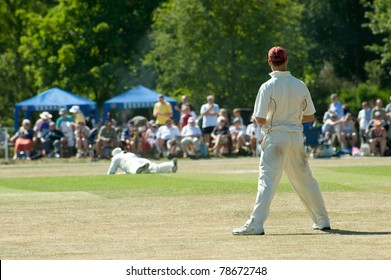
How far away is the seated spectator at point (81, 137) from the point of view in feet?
127

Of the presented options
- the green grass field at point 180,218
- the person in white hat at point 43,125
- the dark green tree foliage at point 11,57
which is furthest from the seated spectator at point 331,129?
the dark green tree foliage at point 11,57

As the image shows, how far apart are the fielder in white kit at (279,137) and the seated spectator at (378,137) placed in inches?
886

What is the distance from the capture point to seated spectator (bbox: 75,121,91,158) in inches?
1518

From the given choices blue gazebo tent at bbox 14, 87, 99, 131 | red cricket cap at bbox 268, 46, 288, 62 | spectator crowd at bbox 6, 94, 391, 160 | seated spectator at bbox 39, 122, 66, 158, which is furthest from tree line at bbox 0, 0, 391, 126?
red cricket cap at bbox 268, 46, 288, 62

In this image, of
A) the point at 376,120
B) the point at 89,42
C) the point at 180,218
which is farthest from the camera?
the point at 89,42

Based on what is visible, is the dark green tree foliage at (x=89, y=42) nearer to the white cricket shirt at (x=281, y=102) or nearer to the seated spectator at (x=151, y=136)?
the seated spectator at (x=151, y=136)

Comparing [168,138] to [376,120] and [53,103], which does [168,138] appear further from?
[53,103]

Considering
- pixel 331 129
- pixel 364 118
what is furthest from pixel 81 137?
pixel 364 118

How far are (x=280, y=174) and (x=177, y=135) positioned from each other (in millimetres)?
24722

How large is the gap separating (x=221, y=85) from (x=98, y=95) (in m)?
15.8

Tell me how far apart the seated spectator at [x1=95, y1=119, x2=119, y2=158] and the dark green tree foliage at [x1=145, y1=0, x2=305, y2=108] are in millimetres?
10973

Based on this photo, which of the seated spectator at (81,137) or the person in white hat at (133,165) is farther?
the seated spectator at (81,137)

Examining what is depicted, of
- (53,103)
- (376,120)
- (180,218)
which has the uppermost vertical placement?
(53,103)

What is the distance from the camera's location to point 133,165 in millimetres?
25609
